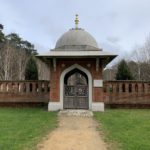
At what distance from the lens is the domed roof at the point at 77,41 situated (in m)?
19.7

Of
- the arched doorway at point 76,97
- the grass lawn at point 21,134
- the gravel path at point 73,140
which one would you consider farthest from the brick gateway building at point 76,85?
the gravel path at point 73,140

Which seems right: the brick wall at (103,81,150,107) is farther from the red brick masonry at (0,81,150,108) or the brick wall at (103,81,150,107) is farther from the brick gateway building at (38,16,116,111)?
the brick gateway building at (38,16,116,111)

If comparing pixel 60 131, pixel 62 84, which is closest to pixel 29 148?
pixel 60 131

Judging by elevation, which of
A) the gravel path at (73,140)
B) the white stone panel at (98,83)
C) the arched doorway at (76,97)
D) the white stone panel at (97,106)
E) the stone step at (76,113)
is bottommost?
the gravel path at (73,140)

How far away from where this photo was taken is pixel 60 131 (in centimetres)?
1083

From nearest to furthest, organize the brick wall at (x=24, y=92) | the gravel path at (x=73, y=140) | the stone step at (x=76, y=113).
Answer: the gravel path at (x=73, y=140), the stone step at (x=76, y=113), the brick wall at (x=24, y=92)

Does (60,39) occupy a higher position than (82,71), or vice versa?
(60,39)

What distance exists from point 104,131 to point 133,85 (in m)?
10.6

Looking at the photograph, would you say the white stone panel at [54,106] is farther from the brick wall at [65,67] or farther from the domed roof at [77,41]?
the domed roof at [77,41]

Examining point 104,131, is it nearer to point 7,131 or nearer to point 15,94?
point 7,131

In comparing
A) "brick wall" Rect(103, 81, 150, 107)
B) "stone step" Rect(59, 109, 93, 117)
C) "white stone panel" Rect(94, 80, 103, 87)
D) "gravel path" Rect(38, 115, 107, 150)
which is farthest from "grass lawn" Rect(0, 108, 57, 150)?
"brick wall" Rect(103, 81, 150, 107)

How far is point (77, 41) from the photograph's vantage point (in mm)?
19812

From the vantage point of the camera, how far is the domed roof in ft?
64.7

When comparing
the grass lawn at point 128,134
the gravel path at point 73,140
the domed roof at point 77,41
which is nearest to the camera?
the gravel path at point 73,140
